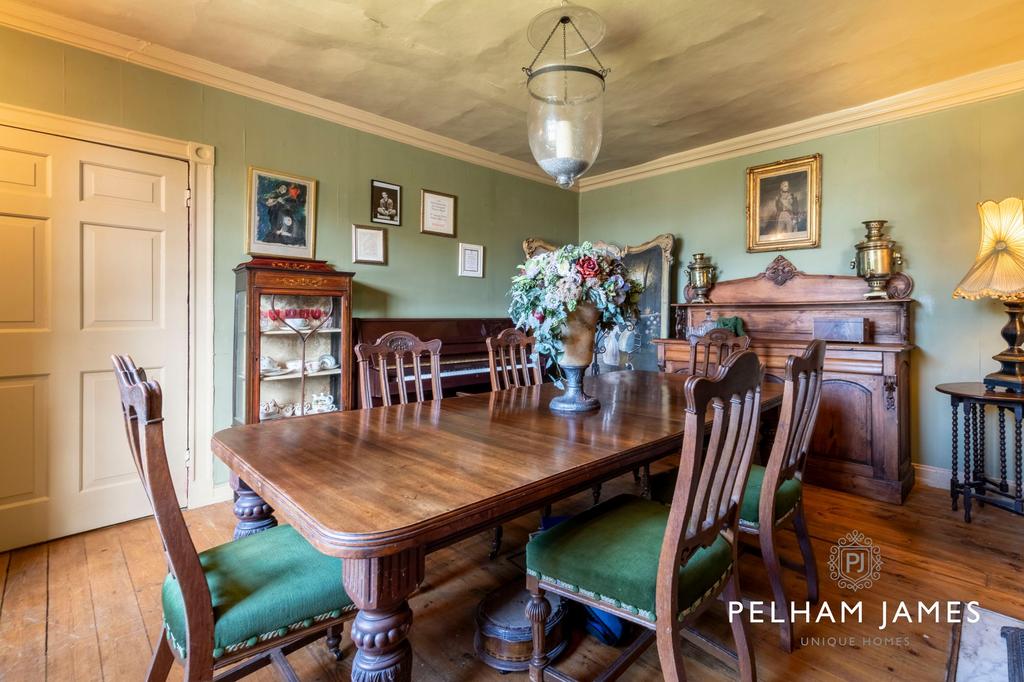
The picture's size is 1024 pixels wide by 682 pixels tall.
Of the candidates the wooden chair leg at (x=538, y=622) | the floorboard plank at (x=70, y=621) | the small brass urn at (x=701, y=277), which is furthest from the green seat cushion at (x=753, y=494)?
the small brass urn at (x=701, y=277)

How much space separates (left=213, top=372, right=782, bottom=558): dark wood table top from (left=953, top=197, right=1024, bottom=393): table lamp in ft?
5.53

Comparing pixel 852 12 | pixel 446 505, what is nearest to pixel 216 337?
pixel 446 505

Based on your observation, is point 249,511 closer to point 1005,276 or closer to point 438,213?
point 438,213

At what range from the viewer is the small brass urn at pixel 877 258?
10.6ft

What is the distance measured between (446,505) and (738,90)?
334 cm

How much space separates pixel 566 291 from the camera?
1.78 metres

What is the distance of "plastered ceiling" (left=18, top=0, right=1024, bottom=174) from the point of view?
7.68ft

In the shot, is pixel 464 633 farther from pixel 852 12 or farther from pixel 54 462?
pixel 852 12

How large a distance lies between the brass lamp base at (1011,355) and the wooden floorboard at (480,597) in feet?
2.57

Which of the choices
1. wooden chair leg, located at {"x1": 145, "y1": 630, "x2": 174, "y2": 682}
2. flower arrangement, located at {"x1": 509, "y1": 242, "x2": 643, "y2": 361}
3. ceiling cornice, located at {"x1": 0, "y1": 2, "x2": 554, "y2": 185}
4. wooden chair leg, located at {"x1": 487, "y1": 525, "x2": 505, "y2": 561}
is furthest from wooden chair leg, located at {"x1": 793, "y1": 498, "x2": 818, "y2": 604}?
ceiling cornice, located at {"x1": 0, "y1": 2, "x2": 554, "y2": 185}

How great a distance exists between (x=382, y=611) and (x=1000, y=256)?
3.57 m

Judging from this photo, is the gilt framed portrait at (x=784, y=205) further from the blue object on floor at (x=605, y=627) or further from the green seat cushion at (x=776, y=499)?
the blue object on floor at (x=605, y=627)

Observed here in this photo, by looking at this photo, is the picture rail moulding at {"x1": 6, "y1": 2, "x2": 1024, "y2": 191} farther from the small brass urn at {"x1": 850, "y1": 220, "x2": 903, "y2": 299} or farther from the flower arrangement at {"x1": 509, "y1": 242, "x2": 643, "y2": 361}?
the flower arrangement at {"x1": 509, "y1": 242, "x2": 643, "y2": 361}

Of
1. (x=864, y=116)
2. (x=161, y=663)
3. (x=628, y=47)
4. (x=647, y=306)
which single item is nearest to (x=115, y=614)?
(x=161, y=663)
